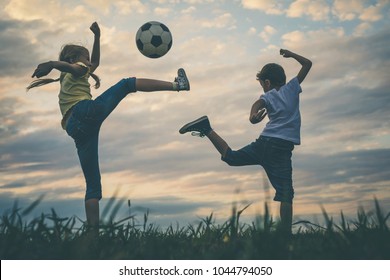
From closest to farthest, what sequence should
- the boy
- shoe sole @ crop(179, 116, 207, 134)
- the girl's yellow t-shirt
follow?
1. the girl's yellow t-shirt
2. the boy
3. shoe sole @ crop(179, 116, 207, 134)

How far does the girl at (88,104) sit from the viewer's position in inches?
249

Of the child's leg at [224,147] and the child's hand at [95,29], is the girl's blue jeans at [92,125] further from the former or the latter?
the child's leg at [224,147]

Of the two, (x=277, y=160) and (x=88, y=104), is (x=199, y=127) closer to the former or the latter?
(x=277, y=160)

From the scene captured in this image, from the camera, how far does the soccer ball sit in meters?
7.70

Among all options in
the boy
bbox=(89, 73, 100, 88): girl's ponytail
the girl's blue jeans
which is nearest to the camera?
the girl's blue jeans

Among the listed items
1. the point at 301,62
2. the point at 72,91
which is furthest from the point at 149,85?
the point at 301,62

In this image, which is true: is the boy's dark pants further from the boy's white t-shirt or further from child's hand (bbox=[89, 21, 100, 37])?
child's hand (bbox=[89, 21, 100, 37])

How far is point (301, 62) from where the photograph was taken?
24.0 ft

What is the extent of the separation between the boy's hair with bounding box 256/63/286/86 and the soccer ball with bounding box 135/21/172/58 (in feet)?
5.16

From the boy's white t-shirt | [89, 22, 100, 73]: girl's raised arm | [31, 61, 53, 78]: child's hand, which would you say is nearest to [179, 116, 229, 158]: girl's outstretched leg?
the boy's white t-shirt

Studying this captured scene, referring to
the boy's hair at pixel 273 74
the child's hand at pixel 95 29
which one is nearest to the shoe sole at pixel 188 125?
the boy's hair at pixel 273 74

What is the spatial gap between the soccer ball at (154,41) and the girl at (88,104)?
95 centimetres

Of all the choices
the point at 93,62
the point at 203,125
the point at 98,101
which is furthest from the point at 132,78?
the point at 203,125
